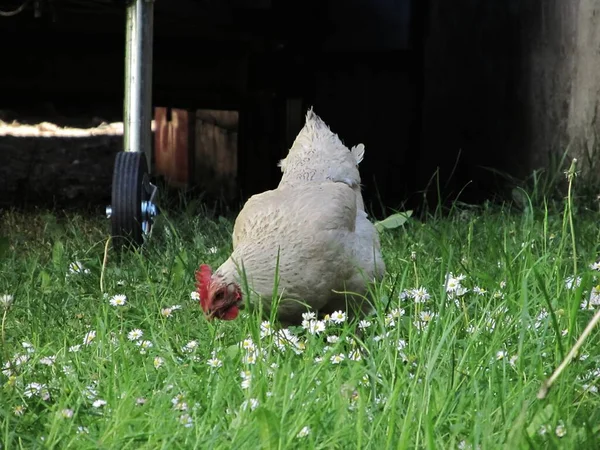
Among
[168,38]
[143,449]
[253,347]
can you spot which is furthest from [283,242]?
[168,38]

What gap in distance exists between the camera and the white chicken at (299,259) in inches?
107

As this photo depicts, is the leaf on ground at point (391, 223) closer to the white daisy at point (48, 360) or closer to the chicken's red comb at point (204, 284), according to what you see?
the chicken's red comb at point (204, 284)

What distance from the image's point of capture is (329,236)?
281 cm

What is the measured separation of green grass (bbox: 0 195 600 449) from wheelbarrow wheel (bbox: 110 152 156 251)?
2.13 feet

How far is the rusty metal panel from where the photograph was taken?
24.1 feet

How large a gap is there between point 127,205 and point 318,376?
1.87 meters

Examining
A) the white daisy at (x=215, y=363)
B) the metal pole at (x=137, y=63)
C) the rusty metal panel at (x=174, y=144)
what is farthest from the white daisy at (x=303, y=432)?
the rusty metal panel at (x=174, y=144)

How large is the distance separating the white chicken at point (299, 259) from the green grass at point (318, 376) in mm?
112

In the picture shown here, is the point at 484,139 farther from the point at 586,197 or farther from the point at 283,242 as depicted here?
the point at 283,242

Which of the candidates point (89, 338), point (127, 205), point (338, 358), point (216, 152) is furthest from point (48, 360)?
point (216, 152)

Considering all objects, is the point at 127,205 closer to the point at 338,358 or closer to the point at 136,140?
the point at 136,140

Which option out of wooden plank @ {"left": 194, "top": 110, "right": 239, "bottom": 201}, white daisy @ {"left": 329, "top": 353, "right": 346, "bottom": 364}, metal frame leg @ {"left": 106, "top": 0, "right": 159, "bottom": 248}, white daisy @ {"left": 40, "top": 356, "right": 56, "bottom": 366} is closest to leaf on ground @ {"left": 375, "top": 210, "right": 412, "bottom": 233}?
metal frame leg @ {"left": 106, "top": 0, "right": 159, "bottom": 248}

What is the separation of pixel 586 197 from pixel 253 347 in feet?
8.62

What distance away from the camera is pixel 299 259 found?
109 inches
